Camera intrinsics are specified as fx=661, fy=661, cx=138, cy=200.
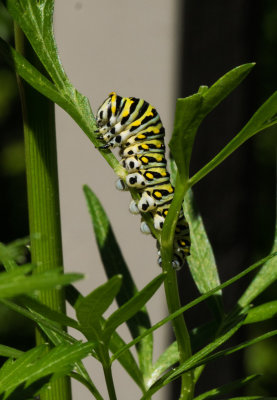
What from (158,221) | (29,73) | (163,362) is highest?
(29,73)

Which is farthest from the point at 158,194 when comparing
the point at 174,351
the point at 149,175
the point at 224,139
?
the point at 224,139

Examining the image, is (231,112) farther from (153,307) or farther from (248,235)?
(153,307)

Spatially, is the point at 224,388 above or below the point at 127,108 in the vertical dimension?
below

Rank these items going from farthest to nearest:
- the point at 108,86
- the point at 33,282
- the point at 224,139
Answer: the point at 224,139
the point at 108,86
the point at 33,282

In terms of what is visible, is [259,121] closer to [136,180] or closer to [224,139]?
[136,180]

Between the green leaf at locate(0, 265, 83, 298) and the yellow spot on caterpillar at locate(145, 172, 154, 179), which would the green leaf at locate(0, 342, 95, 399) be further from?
the yellow spot on caterpillar at locate(145, 172, 154, 179)

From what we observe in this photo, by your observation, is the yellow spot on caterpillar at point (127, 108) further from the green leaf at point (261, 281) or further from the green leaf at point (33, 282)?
the green leaf at point (33, 282)

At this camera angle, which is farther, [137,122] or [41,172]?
[137,122]

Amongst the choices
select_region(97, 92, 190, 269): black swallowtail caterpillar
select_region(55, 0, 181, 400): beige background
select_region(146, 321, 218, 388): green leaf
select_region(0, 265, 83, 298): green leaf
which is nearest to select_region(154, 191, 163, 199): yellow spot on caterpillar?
select_region(97, 92, 190, 269): black swallowtail caterpillar
